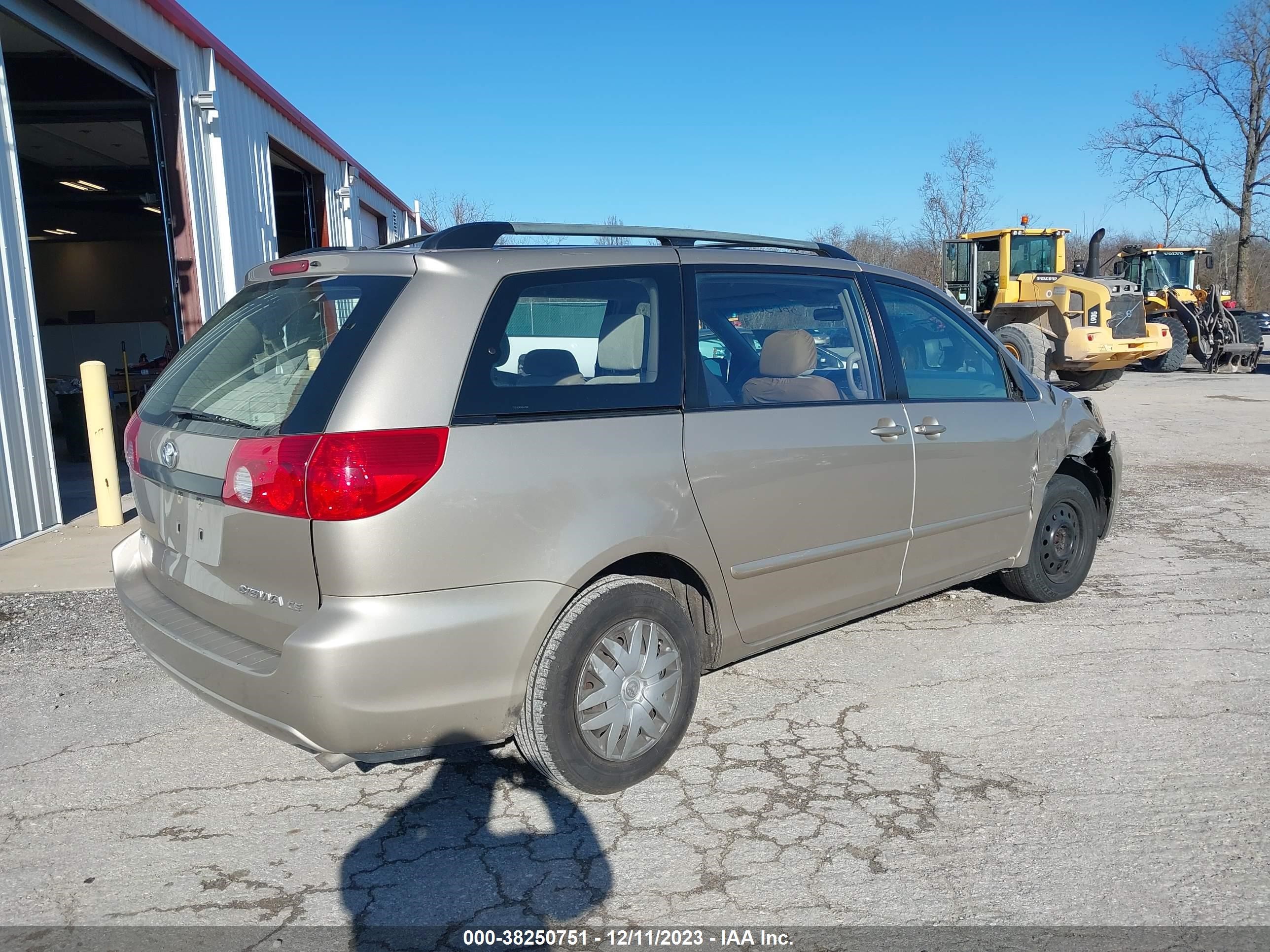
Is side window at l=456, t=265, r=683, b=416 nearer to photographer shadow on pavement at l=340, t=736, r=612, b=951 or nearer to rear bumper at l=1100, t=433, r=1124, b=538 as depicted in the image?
photographer shadow on pavement at l=340, t=736, r=612, b=951

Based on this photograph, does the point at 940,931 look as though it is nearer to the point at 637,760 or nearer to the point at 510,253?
the point at 637,760

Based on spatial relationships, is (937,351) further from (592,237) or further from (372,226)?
(372,226)

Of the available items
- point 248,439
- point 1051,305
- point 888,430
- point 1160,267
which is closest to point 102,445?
point 248,439

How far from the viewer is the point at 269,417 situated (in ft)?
8.79

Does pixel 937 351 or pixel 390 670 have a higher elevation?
pixel 937 351

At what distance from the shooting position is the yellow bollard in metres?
7.03

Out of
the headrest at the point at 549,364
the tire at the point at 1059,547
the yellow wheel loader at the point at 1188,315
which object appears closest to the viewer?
the headrest at the point at 549,364

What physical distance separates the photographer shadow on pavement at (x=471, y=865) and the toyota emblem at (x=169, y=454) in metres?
1.24

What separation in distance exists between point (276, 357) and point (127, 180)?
1760 cm

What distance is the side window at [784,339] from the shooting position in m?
3.46

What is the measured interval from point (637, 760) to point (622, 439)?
1.06 m

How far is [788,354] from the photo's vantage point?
3.76 meters

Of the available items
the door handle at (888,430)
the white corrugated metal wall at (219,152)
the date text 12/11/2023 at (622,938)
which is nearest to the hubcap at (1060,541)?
the door handle at (888,430)

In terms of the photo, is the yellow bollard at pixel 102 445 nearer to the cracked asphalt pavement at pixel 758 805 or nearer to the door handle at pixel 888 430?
the cracked asphalt pavement at pixel 758 805
